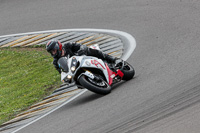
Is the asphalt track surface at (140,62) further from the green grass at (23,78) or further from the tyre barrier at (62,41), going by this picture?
the green grass at (23,78)

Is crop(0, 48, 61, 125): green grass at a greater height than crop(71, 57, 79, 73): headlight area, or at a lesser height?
lesser

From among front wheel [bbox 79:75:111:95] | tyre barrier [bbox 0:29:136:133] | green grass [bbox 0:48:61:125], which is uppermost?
front wheel [bbox 79:75:111:95]

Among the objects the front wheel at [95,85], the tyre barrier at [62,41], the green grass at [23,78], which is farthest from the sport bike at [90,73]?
the green grass at [23,78]

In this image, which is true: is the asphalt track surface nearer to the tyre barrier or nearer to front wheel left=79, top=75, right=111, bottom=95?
front wheel left=79, top=75, right=111, bottom=95

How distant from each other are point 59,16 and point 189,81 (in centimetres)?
877

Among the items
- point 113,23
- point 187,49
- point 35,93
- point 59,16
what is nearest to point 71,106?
point 35,93

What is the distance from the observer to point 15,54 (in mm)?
14617

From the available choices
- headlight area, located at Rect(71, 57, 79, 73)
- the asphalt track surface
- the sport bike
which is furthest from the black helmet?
the asphalt track surface

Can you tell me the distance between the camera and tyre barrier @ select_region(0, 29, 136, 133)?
9781 mm

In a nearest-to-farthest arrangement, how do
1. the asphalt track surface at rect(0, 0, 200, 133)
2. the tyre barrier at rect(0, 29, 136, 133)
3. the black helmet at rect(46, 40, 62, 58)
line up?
the asphalt track surface at rect(0, 0, 200, 133) → the black helmet at rect(46, 40, 62, 58) → the tyre barrier at rect(0, 29, 136, 133)

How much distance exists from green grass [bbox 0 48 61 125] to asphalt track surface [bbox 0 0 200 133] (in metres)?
1.50

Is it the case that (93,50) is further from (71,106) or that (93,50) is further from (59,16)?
(59,16)

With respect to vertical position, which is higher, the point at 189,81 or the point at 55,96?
the point at 189,81

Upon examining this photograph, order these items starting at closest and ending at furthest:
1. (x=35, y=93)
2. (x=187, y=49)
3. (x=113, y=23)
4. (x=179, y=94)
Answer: (x=179, y=94) < (x=187, y=49) < (x=35, y=93) < (x=113, y=23)
